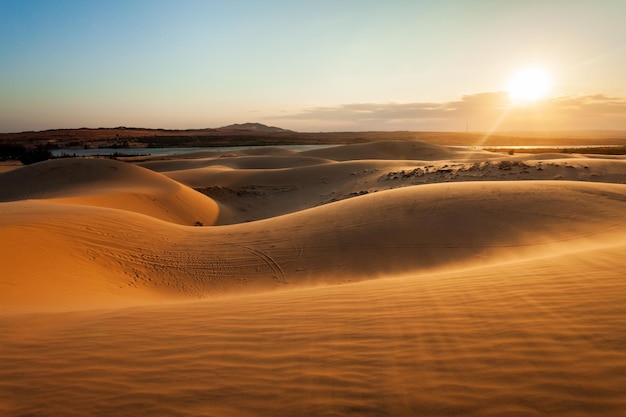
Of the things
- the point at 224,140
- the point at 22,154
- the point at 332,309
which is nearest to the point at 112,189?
the point at 332,309

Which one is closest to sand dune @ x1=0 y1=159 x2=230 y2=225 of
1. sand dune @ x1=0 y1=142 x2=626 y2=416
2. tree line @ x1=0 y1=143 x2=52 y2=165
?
sand dune @ x1=0 y1=142 x2=626 y2=416

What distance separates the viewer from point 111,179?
2066 centimetres

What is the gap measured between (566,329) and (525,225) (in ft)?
21.6

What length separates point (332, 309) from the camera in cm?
447

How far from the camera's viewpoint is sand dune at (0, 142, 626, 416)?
272 cm

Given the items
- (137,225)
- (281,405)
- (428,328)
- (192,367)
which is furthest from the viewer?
(137,225)

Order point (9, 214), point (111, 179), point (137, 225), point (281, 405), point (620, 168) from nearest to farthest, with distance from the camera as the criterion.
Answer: point (281, 405), point (9, 214), point (137, 225), point (620, 168), point (111, 179)

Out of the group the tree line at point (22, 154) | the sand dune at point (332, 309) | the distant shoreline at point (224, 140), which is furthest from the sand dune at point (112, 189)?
the distant shoreline at point (224, 140)

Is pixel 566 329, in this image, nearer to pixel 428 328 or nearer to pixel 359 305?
pixel 428 328

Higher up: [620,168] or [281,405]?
[620,168]

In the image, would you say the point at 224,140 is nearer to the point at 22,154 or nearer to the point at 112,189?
the point at 22,154

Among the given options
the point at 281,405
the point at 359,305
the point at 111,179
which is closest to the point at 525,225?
the point at 359,305

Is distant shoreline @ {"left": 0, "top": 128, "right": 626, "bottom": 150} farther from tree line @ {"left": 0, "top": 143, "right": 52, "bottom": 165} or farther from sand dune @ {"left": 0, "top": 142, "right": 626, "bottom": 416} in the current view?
sand dune @ {"left": 0, "top": 142, "right": 626, "bottom": 416}

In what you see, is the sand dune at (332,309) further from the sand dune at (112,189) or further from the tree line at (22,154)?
the tree line at (22,154)
